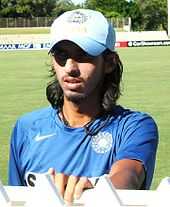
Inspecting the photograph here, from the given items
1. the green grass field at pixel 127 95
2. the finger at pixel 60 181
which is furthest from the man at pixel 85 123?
the green grass field at pixel 127 95

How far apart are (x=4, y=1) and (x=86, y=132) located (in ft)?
347

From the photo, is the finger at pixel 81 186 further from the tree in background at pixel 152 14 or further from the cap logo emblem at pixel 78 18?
the tree in background at pixel 152 14

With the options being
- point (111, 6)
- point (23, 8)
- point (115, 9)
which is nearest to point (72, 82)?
point (23, 8)

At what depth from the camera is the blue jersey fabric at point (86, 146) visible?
268 cm

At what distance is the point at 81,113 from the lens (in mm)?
2828

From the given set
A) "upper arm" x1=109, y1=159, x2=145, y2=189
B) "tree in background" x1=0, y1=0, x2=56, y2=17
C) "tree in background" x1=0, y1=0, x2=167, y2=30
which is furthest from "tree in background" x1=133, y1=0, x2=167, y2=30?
"upper arm" x1=109, y1=159, x2=145, y2=189

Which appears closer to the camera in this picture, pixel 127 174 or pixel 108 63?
pixel 127 174

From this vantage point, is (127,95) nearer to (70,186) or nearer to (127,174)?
(127,174)

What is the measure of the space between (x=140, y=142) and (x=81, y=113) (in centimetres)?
29

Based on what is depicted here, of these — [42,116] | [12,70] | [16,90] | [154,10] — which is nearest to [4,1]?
[154,10]

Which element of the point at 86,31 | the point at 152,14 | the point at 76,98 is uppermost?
the point at 86,31

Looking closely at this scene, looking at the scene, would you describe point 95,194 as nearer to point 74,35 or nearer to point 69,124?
point 74,35

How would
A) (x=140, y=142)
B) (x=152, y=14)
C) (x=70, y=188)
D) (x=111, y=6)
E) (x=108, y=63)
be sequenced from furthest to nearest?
(x=152, y=14) → (x=111, y=6) → (x=108, y=63) → (x=140, y=142) → (x=70, y=188)

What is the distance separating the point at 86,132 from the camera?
9.12 feet
